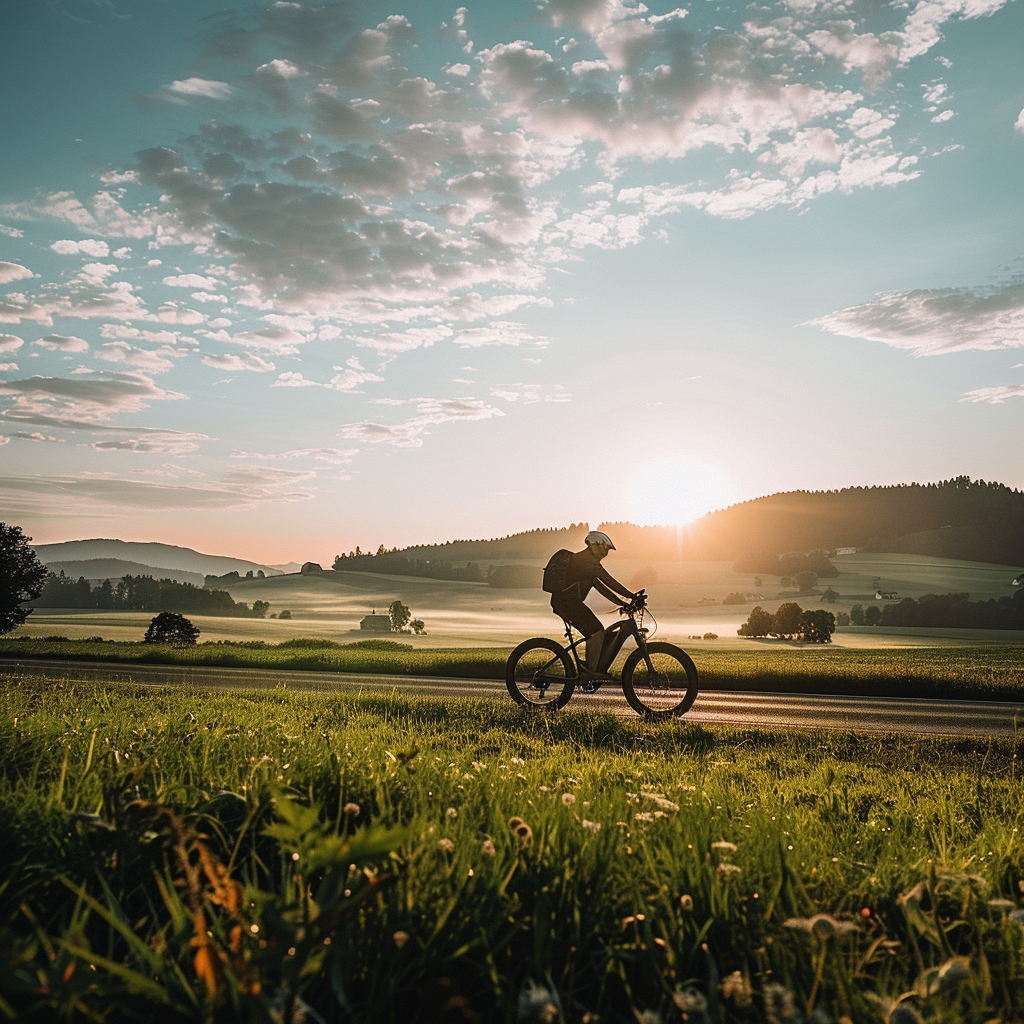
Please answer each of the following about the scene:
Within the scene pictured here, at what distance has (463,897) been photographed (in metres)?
2.36

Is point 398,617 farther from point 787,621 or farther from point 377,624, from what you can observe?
point 787,621

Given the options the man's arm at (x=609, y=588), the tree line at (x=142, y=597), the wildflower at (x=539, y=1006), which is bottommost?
the tree line at (x=142, y=597)

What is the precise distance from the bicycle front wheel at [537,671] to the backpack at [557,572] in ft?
3.39

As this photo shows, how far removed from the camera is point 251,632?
46.0 m

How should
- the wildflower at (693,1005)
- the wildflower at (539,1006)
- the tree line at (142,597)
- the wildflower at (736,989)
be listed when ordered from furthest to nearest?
the tree line at (142,597) < the wildflower at (736,989) < the wildflower at (693,1005) < the wildflower at (539,1006)

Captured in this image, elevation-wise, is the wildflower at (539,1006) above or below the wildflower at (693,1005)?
above

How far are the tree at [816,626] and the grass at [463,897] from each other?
45034 mm

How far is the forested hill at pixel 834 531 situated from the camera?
91.2 meters

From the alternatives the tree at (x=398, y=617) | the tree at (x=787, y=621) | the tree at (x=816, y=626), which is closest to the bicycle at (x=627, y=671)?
the tree at (x=816, y=626)

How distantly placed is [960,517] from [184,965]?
124495 millimetres

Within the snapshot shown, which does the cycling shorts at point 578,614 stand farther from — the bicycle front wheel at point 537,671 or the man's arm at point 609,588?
the bicycle front wheel at point 537,671

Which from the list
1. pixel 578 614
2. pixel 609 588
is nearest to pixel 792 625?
pixel 578 614

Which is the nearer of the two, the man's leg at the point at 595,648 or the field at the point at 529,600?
the man's leg at the point at 595,648

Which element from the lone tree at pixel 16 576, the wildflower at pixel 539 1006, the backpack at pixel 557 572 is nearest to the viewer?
the wildflower at pixel 539 1006
